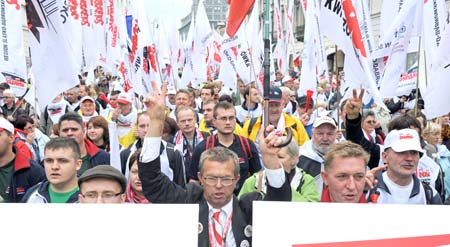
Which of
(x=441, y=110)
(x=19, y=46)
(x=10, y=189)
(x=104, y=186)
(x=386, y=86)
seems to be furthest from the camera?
(x=386, y=86)

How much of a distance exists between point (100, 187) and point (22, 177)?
1.69 m

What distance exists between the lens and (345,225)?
2527mm

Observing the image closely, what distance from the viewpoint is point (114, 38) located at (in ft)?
39.6

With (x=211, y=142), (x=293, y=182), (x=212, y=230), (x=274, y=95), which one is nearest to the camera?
(x=212, y=230)

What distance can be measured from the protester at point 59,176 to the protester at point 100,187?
58cm

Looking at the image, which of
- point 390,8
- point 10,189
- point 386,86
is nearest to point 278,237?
point 10,189

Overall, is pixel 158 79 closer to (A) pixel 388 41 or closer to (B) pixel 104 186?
(A) pixel 388 41

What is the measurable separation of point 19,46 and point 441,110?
3.71m

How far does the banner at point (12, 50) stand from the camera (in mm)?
5680

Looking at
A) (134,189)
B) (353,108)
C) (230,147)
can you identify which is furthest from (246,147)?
(134,189)

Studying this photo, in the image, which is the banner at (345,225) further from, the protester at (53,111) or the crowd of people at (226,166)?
the protester at (53,111)

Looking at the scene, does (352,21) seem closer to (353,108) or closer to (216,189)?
(353,108)

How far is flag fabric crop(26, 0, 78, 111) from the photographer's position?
6.10 m

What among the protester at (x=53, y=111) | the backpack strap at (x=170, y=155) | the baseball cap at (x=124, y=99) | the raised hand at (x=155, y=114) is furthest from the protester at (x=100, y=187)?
the protester at (x=53, y=111)
